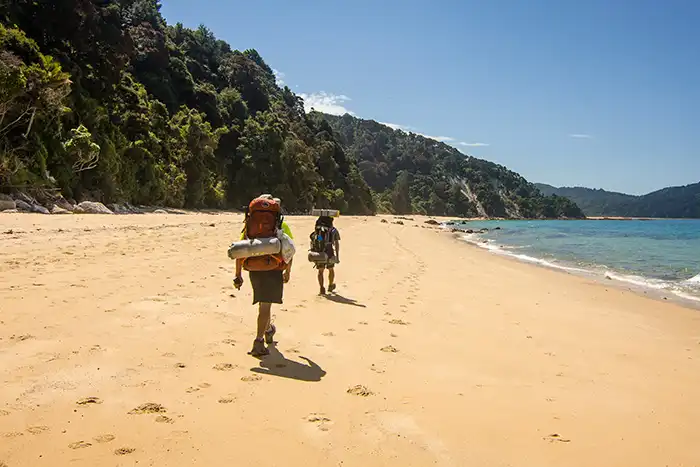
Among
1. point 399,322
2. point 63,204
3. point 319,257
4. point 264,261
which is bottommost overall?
point 399,322

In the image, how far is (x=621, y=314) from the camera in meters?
9.72

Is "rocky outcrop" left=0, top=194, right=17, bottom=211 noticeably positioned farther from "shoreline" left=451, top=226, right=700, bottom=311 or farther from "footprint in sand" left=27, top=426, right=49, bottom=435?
"shoreline" left=451, top=226, right=700, bottom=311

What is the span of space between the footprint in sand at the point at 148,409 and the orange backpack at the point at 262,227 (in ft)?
6.75

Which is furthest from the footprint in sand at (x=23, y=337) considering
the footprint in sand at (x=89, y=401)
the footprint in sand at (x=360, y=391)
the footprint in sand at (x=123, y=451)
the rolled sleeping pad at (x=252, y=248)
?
the footprint in sand at (x=360, y=391)

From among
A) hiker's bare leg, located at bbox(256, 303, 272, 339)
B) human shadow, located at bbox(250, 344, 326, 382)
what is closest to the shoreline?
human shadow, located at bbox(250, 344, 326, 382)

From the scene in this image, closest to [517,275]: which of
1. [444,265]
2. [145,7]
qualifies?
[444,265]

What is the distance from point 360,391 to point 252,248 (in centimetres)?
203

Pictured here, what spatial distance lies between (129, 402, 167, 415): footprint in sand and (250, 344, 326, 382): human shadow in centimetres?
123

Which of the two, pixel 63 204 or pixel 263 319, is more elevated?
pixel 63 204

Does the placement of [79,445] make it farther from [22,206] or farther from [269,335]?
[22,206]

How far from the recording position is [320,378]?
4746mm

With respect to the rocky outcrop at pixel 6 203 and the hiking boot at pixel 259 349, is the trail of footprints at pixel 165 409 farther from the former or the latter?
the rocky outcrop at pixel 6 203

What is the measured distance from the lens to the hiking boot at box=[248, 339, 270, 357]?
521cm

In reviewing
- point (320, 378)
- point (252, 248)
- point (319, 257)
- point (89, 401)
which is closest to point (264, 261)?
point (252, 248)
